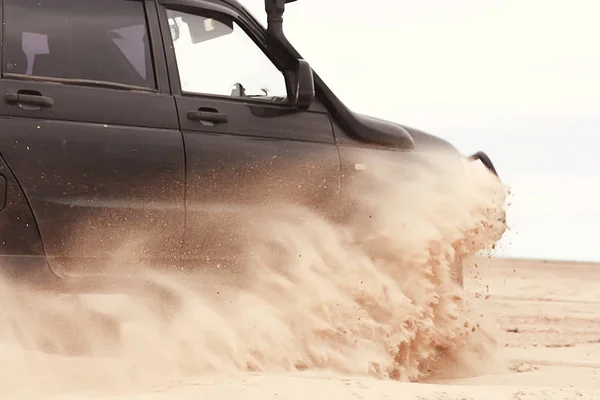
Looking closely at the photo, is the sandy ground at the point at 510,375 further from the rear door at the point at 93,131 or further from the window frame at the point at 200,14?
the window frame at the point at 200,14

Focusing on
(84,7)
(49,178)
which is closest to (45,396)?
(49,178)

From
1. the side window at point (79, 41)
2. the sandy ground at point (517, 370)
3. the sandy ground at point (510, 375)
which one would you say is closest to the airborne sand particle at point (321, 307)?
the sandy ground at point (510, 375)

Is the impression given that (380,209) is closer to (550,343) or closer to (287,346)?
(287,346)

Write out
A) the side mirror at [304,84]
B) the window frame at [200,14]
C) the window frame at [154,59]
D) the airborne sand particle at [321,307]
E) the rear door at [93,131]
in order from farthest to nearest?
1. the side mirror at [304,84]
2. the window frame at [200,14]
3. the window frame at [154,59]
4. the airborne sand particle at [321,307]
5. the rear door at [93,131]

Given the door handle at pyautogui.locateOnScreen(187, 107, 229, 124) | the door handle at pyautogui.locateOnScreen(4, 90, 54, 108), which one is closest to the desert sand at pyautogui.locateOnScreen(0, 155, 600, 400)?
the door handle at pyautogui.locateOnScreen(187, 107, 229, 124)

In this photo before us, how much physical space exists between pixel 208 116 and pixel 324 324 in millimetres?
1356

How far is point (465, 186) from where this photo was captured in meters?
6.97

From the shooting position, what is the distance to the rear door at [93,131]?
5363 millimetres

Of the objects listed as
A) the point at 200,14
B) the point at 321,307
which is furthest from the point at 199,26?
the point at 321,307

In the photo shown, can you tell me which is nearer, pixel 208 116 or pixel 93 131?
pixel 93 131

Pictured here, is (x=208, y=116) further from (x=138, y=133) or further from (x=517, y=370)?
(x=517, y=370)

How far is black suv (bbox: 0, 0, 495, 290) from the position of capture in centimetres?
538

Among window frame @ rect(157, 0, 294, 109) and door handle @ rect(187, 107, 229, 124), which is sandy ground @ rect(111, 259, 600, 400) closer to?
door handle @ rect(187, 107, 229, 124)

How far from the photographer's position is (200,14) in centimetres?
602
